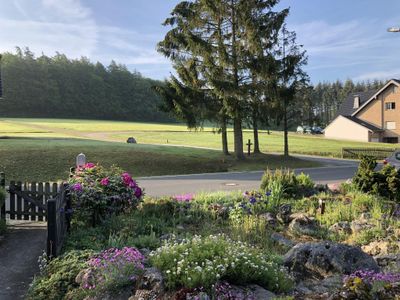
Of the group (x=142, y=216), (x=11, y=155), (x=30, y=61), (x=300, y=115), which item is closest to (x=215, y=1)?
(x=300, y=115)

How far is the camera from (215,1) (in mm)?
22500

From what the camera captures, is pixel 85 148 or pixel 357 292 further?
pixel 85 148

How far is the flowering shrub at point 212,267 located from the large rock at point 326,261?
1.56ft

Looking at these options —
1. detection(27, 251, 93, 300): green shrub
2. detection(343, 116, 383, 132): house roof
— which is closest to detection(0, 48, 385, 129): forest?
detection(343, 116, 383, 132): house roof

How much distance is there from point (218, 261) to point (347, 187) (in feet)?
25.4

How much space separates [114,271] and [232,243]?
152 cm

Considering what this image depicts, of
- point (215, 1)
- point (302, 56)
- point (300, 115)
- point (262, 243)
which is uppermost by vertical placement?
point (215, 1)

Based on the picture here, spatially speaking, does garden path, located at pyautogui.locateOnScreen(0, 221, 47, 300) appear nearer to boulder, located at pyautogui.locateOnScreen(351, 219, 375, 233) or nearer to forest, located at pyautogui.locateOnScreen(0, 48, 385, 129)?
boulder, located at pyautogui.locateOnScreen(351, 219, 375, 233)

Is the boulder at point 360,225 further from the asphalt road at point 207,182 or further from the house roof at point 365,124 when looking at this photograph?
the house roof at point 365,124

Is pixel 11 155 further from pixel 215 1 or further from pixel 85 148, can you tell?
pixel 215 1

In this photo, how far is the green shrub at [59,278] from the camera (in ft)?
14.8

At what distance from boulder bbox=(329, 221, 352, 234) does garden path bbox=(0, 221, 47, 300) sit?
4.90 m

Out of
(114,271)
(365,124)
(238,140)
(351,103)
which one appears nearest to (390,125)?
(365,124)

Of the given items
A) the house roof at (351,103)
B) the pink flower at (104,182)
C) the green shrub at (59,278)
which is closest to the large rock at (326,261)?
the green shrub at (59,278)
